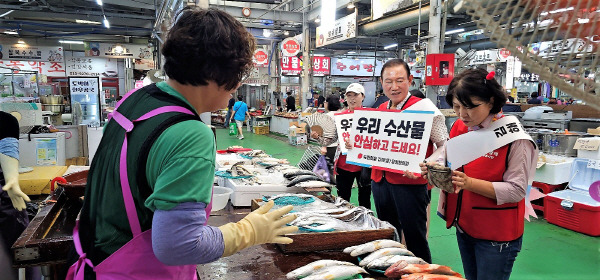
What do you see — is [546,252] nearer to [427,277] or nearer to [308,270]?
[427,277]

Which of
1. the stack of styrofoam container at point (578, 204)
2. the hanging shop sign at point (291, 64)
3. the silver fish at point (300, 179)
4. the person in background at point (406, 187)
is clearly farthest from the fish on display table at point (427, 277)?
the hanging shop sign at point (291, 64)

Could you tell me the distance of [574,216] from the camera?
5.25m

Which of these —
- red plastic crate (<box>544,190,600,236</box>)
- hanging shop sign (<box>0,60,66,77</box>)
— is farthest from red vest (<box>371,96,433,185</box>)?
hanging shop sign (<box>0,60,66,77</box>)

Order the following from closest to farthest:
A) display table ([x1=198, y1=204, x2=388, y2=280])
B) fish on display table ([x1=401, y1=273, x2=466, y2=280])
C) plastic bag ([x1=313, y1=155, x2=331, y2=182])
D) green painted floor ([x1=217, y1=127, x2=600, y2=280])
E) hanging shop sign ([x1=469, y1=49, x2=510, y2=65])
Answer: fish on display table ([x1=401, y1=273, x2=466, y2=280]), display table ([x1=198, y1=204, x2=388, y2=280]), green painted floor ([x1=217, y1=127, x2=600, y2=280]), plastic bag ([x1=313, y1=155, x2=331, y2=182]), hanging shop sign ([x1=469, y1=49, x2=510, y2=65])

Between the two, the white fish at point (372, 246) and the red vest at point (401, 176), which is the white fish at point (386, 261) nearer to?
the white fish at point (372, 246)

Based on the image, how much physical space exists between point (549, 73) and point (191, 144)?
Answer: 871 mm

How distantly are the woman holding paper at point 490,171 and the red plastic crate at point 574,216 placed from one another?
371cm

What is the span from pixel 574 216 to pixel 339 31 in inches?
387

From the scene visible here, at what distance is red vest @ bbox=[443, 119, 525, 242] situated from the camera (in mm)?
2262

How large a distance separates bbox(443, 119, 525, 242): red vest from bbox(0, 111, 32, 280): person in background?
3.17 meters

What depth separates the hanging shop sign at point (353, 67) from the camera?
25984 mm

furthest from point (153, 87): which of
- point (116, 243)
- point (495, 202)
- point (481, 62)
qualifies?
point (481, 62)

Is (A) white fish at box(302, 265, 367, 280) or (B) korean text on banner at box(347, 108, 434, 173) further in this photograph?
(B) korean text on banner at box(347, 108, 434, 173)

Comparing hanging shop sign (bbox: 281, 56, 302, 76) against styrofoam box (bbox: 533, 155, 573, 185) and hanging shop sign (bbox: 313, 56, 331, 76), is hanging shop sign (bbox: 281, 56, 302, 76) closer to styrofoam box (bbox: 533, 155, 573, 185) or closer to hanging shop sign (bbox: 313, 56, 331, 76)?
hanging shop sign (bbox: 313, 56, 331, 76)
